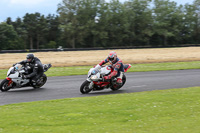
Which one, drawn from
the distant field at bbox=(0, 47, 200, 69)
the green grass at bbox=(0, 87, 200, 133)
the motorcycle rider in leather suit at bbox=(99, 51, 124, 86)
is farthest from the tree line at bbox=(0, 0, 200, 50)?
the green grass at bbox=(0, 87, 200, 133)

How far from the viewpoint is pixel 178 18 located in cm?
7656

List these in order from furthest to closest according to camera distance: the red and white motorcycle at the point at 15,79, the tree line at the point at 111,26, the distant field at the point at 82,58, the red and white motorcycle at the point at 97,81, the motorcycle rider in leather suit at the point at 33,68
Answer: the tree line at the point at 111,26 → the distant field at the point at 82,58 → the motorcycle rider in leather suit at the point at 33,68 → the red and white motorcycle at the point at 15,79 → the red and white motorcycle at the point at 97,81

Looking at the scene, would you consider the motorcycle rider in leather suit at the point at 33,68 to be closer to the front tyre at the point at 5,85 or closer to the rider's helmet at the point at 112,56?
the front tyre at the point at 5,85

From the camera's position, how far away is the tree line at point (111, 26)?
71.1 metres

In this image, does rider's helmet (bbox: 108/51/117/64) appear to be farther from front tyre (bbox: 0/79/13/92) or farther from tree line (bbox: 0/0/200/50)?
tree line (bbox: 0/0/200/50)

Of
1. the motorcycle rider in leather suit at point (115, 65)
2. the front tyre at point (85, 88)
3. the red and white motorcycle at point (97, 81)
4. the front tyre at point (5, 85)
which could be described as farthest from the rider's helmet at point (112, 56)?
the front tyre at point (5, 85)

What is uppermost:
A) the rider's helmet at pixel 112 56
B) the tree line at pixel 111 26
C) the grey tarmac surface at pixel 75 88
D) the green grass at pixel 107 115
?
the tree line at pixel 111 26

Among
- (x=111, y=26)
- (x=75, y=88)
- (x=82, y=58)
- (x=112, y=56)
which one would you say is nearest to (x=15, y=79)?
(x=75, y=88)

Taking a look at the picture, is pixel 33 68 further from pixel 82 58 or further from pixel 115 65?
pixel 82 58

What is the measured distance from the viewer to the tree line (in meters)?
71.1

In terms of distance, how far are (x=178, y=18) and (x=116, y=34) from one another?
16379 millimetres

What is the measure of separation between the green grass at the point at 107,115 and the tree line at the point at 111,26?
56.8 metres

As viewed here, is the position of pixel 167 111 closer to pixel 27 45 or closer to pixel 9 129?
pixel 9 129

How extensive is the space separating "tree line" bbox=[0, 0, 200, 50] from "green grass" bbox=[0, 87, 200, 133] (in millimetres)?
56753
